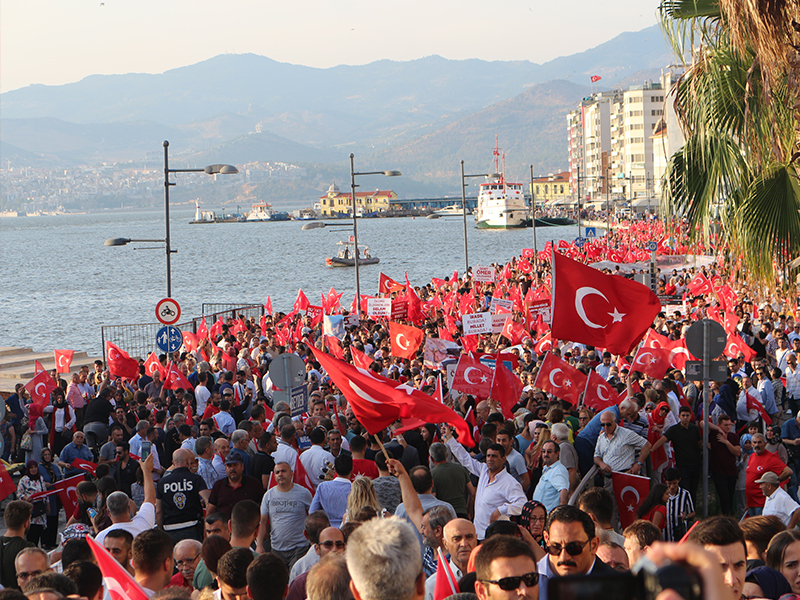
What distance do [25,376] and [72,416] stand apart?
900cm

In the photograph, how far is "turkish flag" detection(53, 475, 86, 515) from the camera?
9.92 metres

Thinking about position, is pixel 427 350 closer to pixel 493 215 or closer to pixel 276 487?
pixel 276 487

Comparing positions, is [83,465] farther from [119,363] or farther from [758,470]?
[758,470]

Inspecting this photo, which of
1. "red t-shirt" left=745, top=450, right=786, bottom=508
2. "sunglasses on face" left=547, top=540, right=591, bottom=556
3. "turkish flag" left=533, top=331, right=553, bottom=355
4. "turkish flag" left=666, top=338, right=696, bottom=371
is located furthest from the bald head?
"turkish flag" left=533, top=331, right=553, bottom=355

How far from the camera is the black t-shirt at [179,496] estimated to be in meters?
7.67

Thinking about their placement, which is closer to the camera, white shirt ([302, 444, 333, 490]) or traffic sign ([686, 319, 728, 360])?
white shirt ([302, 444, 333, 490])

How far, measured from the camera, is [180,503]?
7.68m

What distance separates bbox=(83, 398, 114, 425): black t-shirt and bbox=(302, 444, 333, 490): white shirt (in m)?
5.58

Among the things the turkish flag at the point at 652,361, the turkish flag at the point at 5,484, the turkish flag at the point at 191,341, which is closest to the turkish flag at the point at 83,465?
the turkish flag at the point at 5,484

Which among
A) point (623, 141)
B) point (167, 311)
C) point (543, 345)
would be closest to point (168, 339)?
point (167, 311)

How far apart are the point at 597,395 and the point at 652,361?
2.25 m

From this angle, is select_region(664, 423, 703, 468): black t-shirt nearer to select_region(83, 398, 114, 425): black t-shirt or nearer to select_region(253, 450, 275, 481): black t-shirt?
select_region(253, 450, 275, 481): black t-shirt

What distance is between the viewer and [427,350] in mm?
15516

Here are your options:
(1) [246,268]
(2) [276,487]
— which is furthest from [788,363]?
(1) [246,268]
